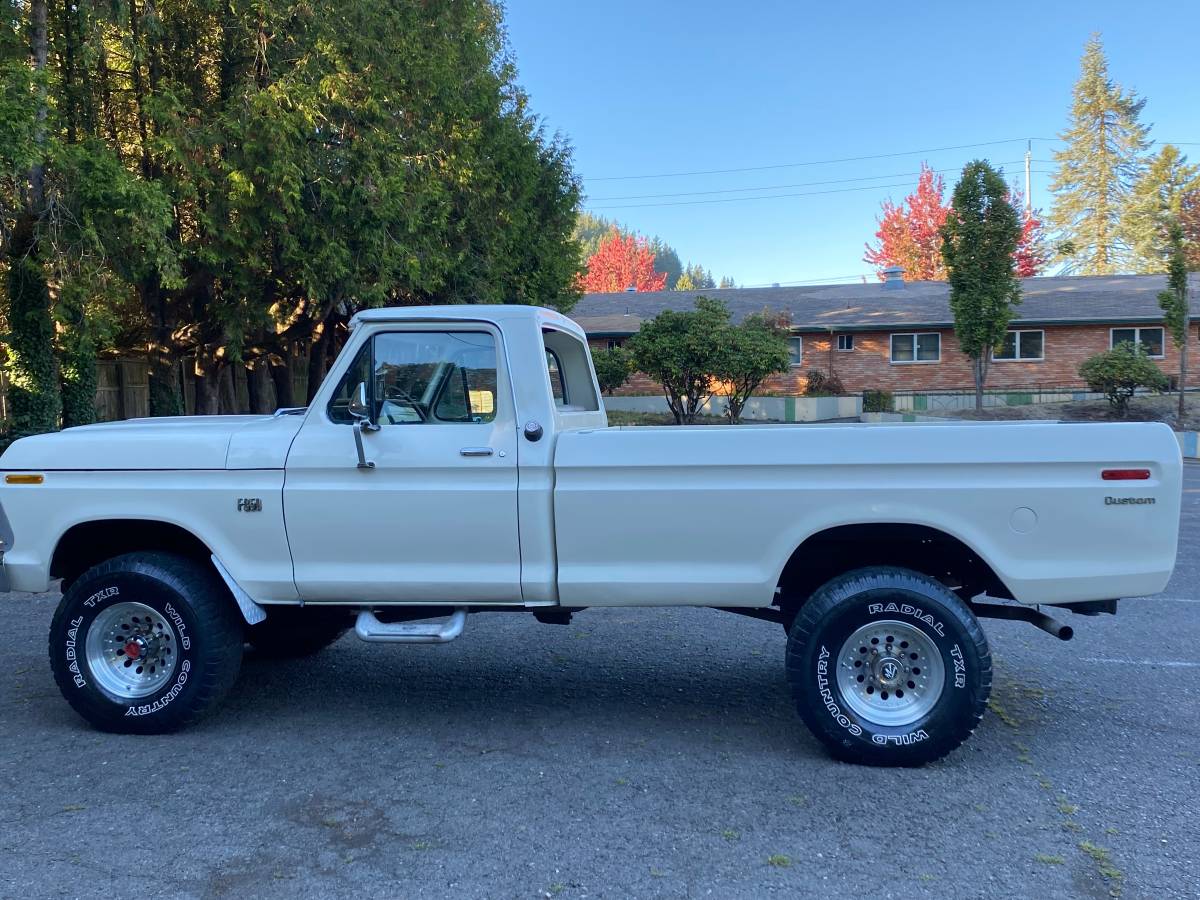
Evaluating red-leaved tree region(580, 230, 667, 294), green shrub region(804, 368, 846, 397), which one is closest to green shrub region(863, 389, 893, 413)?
green shrub region(804, 368, 846, 397)

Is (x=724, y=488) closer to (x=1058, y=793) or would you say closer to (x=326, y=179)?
(x=1058, y=793)

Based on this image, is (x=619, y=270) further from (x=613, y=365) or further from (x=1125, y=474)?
(x=1125, y=474)

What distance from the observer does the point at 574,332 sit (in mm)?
6207

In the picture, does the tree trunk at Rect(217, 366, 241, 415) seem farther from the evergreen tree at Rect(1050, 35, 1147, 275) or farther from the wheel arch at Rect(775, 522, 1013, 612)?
the evergreen tree at Rect(1050, 35, 1147, 275)

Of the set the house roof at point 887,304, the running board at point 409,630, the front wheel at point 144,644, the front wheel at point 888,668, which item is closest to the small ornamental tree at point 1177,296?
A: the house roof at point 887,304

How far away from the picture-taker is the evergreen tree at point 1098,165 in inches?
2625

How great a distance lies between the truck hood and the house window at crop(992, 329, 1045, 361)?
1272 inches

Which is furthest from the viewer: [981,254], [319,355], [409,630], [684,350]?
[981,254]

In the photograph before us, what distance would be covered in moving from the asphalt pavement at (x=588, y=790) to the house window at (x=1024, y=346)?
96.0 ft

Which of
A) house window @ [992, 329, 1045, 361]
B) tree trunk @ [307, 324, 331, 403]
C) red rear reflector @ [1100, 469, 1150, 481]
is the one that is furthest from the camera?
house window @ [992, 329, 1045, 361]

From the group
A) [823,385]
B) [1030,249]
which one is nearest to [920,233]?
[1030,249]

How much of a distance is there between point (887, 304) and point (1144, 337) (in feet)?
27.8

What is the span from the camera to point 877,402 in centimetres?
3288

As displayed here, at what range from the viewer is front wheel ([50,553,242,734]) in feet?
16.9
